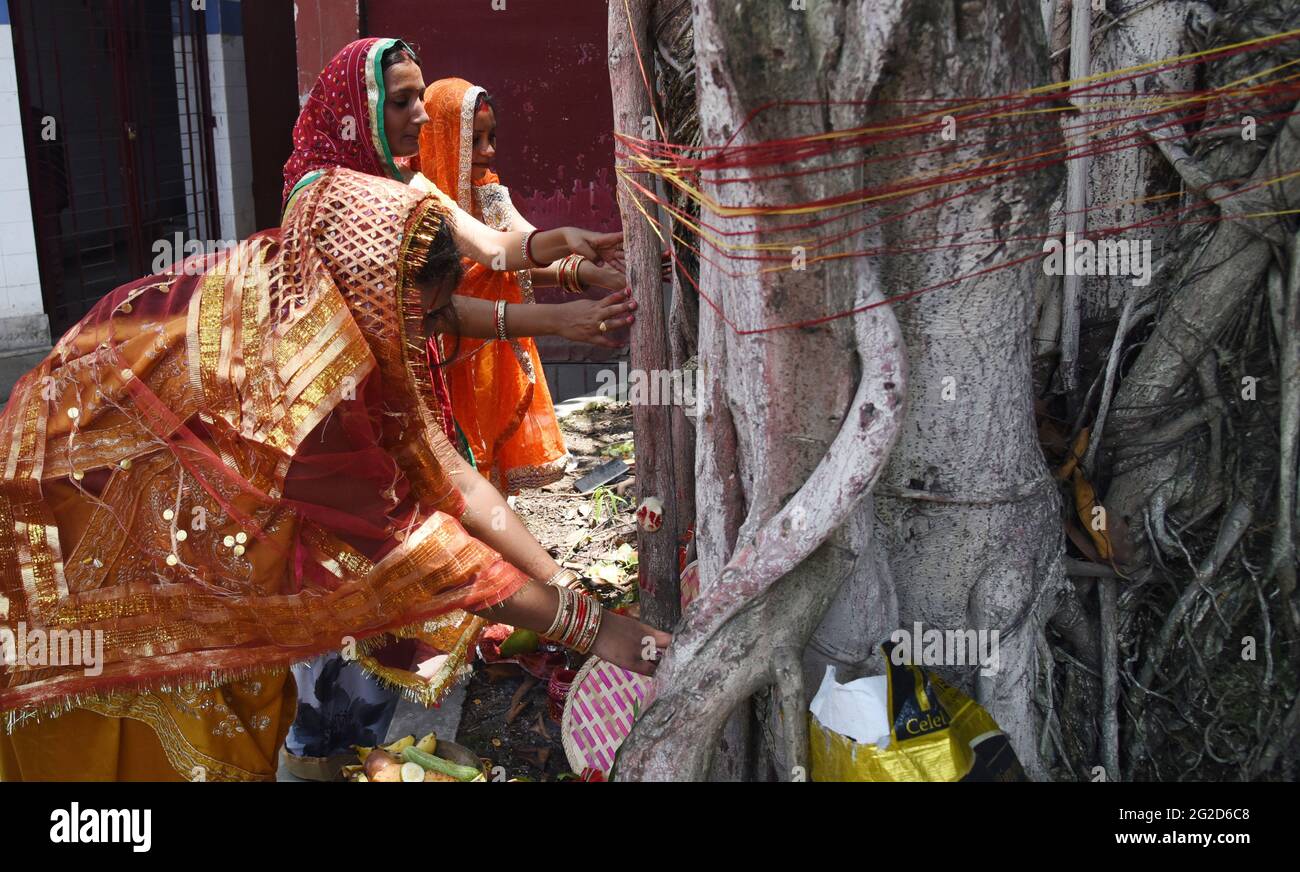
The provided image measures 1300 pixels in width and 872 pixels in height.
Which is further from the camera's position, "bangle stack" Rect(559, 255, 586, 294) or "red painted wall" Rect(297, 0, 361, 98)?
"red painted wall" Rect(297, 0, 361, 98)

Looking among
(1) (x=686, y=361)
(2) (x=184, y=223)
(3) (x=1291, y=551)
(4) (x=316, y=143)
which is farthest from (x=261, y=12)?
(3) (x=1291, y=551)

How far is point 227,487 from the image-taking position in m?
2.41

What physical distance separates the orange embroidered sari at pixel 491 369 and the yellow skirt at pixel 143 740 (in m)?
1.90

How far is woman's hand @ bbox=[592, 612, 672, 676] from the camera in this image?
2.61 meters

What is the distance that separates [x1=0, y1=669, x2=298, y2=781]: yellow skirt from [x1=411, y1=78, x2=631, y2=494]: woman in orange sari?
1.87 metres

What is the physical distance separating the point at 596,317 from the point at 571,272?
1.70 ft

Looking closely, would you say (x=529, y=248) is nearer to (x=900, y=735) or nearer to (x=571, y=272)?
(x=571, y=272)

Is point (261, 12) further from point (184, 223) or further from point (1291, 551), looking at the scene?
point (1291, 551)

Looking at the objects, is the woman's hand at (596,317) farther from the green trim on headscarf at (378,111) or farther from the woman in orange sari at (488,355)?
the woman in orange sari at (488,355)

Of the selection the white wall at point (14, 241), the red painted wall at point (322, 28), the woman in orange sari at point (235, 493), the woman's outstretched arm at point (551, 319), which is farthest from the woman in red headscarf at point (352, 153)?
the white wall at point (14, 241)

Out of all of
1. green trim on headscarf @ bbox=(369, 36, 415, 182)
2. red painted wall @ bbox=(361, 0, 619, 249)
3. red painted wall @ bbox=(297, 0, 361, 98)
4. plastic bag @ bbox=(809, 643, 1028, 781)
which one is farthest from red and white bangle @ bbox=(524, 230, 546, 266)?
red painted wall @ bbox=(297, 0, 361, 98)

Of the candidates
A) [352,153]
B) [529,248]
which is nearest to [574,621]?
[529,248]

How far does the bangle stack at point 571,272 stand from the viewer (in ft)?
11.7

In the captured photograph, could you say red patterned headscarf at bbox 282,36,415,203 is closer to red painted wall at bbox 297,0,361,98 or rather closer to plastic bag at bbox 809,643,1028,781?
plastic bag at bbox 809,643,1028,781
